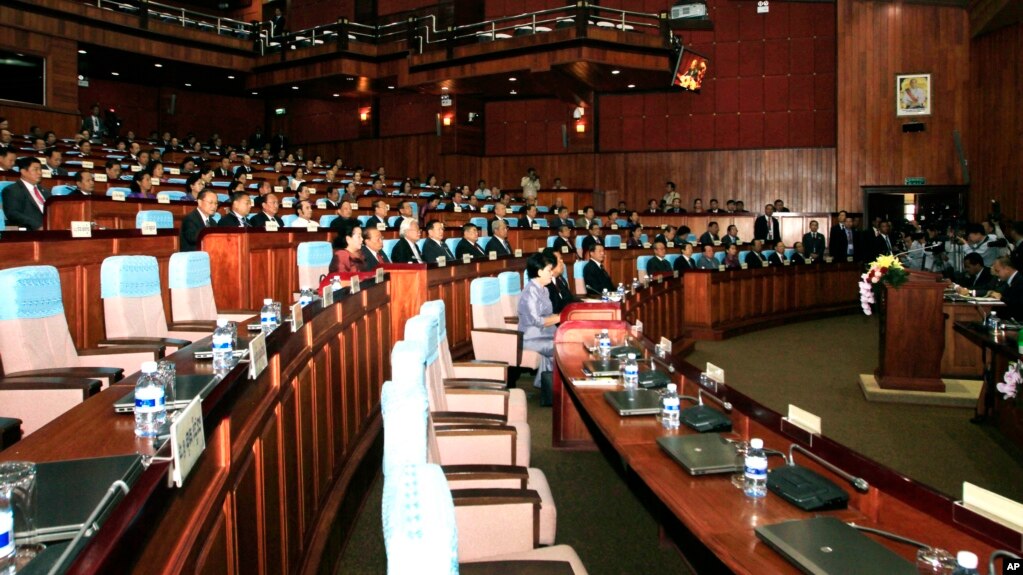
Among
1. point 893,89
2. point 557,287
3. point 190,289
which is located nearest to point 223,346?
point 190,289

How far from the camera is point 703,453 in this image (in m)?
1.85

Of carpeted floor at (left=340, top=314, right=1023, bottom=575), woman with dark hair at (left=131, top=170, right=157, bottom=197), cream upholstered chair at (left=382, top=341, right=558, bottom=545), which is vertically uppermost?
woman with dark hair at (left=131, top=170, right=157, bottom=197)

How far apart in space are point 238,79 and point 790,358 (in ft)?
44.2

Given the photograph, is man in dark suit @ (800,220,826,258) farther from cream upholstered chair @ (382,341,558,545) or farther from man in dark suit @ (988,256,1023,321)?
cream upholstered chair @ (382,341,558,545)

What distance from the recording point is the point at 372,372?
375 cm

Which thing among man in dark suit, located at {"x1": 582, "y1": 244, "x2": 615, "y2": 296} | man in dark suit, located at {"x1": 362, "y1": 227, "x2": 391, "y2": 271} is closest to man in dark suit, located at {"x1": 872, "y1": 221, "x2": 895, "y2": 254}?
man in dark suit, located at {"x1": 582, "y1": 244, "x2": 615, "y2": 296}

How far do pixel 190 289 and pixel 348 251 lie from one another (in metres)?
1.37

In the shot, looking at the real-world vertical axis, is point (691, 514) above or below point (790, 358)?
above

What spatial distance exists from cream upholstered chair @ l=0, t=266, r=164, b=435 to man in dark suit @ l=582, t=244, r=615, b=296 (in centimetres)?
426

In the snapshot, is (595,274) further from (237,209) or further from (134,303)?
(134,303)

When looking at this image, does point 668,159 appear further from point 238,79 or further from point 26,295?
point 26,295

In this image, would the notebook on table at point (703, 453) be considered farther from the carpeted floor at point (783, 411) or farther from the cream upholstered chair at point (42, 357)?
the cream upholstered chair at point (42, 357)

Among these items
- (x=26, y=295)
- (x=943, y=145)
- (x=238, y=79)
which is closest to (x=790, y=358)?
(x=26, y=295)

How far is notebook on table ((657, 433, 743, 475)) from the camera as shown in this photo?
1.75 meters
